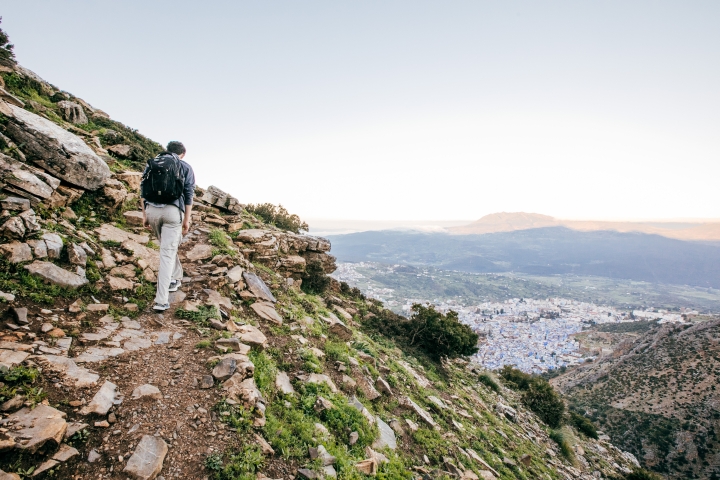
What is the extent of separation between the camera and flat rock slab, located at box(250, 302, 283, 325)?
866 centimetres

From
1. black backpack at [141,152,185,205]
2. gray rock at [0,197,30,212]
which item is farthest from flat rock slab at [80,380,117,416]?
gray rock at [0,197,30,212]

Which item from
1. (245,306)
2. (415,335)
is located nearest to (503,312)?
(415,335)

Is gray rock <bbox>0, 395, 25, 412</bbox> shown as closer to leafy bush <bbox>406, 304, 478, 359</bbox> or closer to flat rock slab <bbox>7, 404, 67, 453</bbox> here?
flat rock slab <bbox>7, 404, 67, 453</bbox>

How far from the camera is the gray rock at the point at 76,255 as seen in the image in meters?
6.14

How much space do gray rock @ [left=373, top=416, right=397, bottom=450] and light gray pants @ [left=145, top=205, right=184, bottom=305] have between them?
5.79 meters

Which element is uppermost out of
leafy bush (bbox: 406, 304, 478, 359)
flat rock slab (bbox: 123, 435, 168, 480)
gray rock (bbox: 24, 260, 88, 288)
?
gray rock (bbox: 24, 260, 88, 288)

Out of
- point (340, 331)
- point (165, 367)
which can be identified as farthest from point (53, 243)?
point (340, 331)

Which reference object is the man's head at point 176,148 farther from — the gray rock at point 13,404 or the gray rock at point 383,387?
the gray rock at point 383,387

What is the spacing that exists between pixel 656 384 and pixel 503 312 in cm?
9186

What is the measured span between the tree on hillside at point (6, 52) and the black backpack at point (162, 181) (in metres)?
13.6

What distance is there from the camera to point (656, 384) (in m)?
34.7

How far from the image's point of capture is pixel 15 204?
6.10 meters

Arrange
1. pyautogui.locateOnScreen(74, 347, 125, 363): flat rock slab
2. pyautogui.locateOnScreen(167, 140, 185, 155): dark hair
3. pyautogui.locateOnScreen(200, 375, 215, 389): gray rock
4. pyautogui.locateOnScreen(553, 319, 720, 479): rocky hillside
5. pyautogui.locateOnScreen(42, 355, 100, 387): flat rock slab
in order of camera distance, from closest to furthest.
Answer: pyautogui.locateOnScreen(42, 355, 100, 387): flat rock slab, pyautogui.locateOnScreen(74, 347, 125, 363): flat rock slab, pyautogui.locateOnScreen(200, 375, 215, 389): gray rock, pyautogui.locateOnScreen(167, 140, 185, 155): dark hair, pyautogui.locateOnScreen(553, 319, 720, 479): rocky hillside

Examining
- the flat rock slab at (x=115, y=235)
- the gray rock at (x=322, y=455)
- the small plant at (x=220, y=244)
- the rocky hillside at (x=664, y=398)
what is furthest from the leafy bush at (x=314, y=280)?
the rocky hillside at (x=664, y=398)
